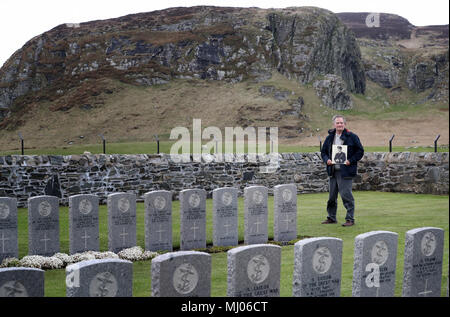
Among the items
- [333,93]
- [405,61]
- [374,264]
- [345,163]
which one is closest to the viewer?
[374,264]

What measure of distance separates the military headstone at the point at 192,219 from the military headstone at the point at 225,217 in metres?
0.25

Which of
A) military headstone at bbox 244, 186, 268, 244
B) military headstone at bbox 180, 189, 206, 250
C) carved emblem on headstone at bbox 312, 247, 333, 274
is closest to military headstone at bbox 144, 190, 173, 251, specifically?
military headstone at bbox 180, 189, 206, 250

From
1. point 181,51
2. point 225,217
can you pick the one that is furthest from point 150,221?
point 181,51

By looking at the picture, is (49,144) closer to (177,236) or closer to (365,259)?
(177,236)

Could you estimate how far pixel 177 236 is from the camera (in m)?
10.4

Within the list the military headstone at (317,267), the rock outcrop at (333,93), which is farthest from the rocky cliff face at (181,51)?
the military headstone at (317,267)

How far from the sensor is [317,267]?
17.5ft

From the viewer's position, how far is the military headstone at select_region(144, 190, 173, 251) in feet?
29.5

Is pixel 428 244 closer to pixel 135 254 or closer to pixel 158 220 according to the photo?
pixel 135 254

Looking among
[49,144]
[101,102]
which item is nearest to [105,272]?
[49,144]

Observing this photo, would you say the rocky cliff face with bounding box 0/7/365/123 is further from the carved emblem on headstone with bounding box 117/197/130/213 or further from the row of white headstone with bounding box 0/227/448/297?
the row of white headstone with bounding box 0/227/448/297

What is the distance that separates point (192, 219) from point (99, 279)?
4911 mm

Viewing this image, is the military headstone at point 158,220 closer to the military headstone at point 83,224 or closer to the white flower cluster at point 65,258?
the white flower cluster at point 65,258
